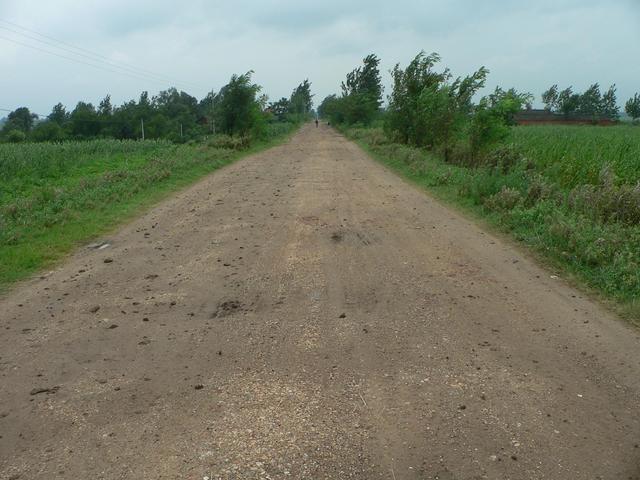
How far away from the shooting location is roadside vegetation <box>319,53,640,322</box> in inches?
268

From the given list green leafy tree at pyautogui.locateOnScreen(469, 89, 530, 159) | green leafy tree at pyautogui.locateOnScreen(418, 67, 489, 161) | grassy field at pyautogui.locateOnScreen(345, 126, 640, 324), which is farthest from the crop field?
green leafy tree at pyautogui.locateOnScreen(418, 67, 489, 161)

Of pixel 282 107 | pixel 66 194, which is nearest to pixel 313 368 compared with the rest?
pixel 66 194

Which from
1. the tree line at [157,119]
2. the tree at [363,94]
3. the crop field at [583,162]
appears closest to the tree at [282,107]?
the tree line at [157,119]

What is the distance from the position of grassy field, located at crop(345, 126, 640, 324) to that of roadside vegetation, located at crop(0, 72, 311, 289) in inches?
259

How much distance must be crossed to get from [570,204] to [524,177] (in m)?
2.24

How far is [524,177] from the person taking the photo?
1137cm

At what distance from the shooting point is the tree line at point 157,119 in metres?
28.4

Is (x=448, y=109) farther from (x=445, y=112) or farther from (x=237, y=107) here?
(x=237, y=107)

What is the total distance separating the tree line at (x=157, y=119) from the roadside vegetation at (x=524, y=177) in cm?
731

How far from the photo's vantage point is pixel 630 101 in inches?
3093

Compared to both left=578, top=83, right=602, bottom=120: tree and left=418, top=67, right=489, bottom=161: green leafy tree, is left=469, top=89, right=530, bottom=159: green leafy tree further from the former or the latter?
left=578, top=83, right=602, bottom=120: tree

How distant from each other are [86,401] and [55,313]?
6.46ft

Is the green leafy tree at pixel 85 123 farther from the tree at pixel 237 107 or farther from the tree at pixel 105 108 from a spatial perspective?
the tree at pixel 237 107

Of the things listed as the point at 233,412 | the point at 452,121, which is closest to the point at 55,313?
the point at 233,412
